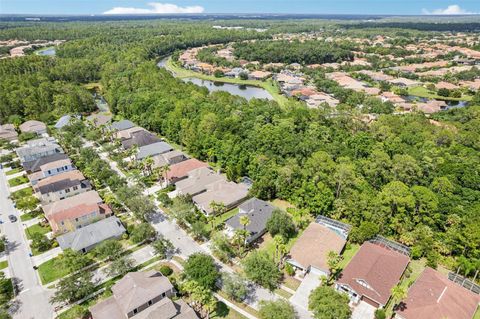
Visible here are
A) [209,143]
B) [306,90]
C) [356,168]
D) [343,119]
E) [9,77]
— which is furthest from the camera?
[306,90]

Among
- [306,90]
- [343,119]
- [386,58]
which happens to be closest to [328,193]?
[343,119]

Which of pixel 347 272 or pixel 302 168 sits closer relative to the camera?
pixel 347 272

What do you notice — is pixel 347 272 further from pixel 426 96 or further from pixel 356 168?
pixel 426 96

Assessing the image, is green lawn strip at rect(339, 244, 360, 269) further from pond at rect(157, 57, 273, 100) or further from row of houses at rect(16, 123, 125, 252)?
pond at rect(157, 57, 273, 100)

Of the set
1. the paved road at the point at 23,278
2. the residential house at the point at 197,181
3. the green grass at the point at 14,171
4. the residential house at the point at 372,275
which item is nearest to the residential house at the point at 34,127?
the green grass at the point at 14,171

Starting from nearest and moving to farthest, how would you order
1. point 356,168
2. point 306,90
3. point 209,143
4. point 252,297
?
point 252,297, point 356,168, point 209,143, point 306,90

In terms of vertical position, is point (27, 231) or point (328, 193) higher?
point (328, 193)
